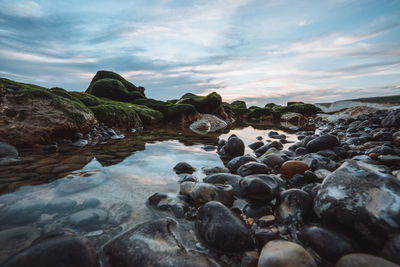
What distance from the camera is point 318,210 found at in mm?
1477

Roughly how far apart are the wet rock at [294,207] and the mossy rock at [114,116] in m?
7.84

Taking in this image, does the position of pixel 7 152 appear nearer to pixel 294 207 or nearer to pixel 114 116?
pixel 294 207

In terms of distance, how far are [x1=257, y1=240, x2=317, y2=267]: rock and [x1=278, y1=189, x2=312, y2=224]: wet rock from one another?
466mm

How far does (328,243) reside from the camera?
1204 millimetres

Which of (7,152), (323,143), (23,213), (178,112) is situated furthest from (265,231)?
(178,112)

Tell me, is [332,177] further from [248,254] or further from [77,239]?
[77,239]

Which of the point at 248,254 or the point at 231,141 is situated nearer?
the point at 248,254

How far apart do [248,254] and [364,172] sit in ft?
3.72

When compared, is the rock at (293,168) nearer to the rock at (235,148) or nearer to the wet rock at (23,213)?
the rock at (235,148)

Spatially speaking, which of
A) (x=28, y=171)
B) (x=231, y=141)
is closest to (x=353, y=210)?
(x=231, y=141)

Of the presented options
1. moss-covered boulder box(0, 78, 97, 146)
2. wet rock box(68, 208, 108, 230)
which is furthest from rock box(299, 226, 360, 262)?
moss-covered boulder box(0, 78, 97, 146)

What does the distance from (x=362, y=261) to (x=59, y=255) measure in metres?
1.68

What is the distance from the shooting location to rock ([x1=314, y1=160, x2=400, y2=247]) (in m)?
1.15

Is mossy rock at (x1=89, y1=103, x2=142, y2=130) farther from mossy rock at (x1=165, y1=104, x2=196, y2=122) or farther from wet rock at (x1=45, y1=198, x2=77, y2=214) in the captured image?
wet rock at (x1=45, y1=198, x2=77, y2=214)
